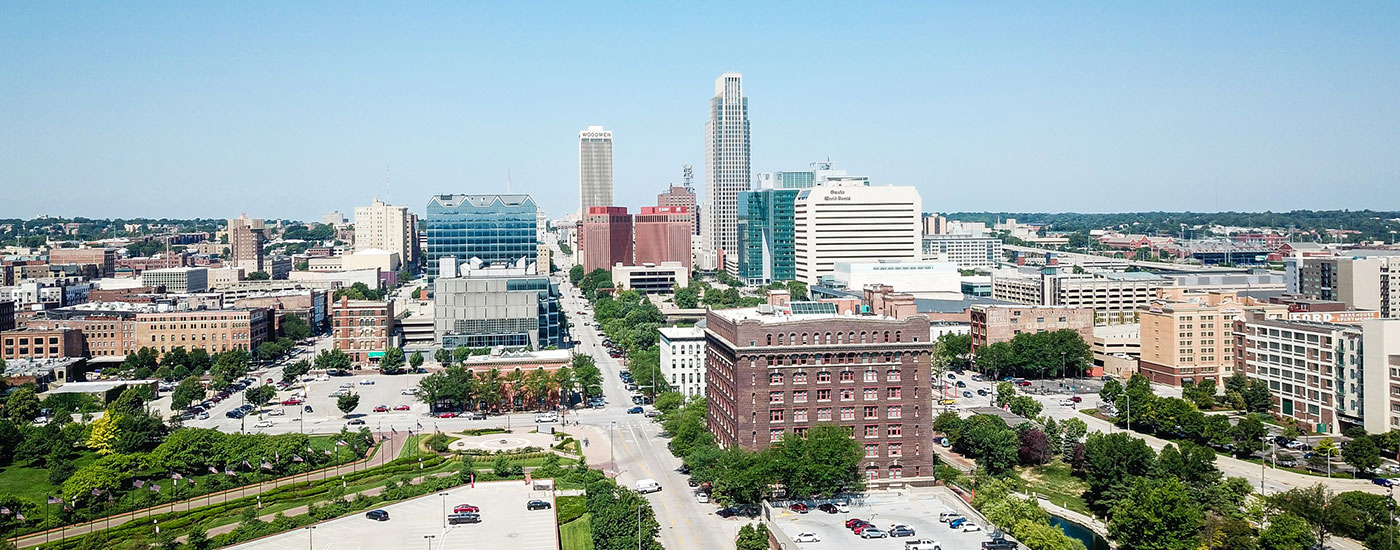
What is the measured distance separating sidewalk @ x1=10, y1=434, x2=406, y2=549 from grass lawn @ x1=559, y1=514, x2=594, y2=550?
56.2 feet

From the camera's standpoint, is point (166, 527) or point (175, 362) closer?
point (166, 527)

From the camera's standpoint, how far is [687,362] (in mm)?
83875

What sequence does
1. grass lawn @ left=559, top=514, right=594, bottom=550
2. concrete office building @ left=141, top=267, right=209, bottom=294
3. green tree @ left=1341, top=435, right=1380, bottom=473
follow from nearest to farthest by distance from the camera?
grass lawn @ left=559, top=514, right=594, bottom=550
green tree @ left=1341, top=435, right=1380, bottom=473
concrete office building @ left=141, top=267, right=209, bottom=294

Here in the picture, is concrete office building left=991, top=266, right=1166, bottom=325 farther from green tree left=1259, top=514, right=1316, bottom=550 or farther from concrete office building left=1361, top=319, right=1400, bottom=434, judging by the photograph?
green tree left=1259, top=514, right=1316, bottom=550

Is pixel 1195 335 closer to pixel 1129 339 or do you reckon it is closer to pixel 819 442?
pixel 1129 339

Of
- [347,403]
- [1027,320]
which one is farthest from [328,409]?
[1027,320]

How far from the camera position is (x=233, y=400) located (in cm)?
8931

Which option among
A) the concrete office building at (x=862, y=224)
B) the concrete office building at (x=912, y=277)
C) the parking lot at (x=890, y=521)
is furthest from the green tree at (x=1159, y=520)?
the concrete office building at (x=862, y=224)

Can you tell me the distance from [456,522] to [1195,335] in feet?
203

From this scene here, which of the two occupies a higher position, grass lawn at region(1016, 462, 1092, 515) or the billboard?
the billboard

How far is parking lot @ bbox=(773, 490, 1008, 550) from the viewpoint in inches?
1807

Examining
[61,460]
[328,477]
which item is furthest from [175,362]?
[328,477]

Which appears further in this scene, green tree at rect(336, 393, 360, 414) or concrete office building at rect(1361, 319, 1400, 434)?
green tree at rect(336, 393, 360, 414)

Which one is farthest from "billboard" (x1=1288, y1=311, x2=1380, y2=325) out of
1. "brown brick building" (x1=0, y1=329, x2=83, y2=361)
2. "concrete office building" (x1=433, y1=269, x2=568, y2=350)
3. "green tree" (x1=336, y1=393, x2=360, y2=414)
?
"brown brick building" (x1=0, y1=329, x2=83, y2=361)
